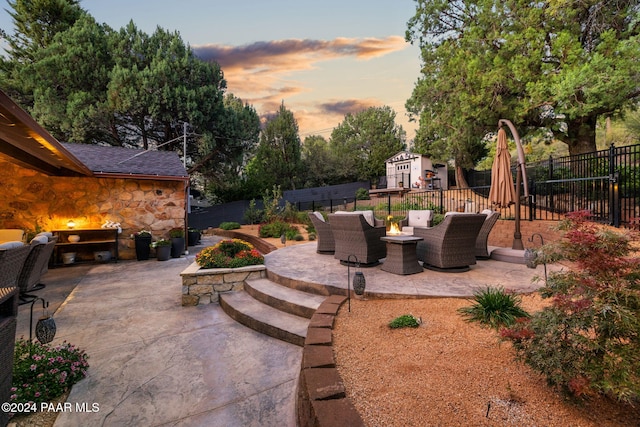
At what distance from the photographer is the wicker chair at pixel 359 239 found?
4.46 metres

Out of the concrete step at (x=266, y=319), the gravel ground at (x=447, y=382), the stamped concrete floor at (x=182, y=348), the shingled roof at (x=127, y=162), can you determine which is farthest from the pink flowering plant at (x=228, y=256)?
the shingled roof at (x=127, y=162)

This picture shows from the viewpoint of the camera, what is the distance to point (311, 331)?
2.36 metres

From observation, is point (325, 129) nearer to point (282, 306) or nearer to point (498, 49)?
point (498, 49)

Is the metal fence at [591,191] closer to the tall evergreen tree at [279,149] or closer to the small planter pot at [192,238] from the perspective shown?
the small planter pot at [192,238]

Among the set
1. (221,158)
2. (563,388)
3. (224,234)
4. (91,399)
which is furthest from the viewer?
(221,158)

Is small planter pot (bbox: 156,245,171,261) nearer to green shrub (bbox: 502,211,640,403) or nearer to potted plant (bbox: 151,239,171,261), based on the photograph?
potted plant (bbox: 151,239,171,261)

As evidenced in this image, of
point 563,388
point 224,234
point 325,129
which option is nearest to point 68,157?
point 563,388

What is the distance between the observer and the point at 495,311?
2562 millimetres

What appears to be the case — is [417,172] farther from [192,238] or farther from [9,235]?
[9,235]

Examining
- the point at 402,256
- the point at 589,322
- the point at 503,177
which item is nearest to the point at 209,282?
the point at 402,256

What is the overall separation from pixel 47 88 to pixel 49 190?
11.4 metres

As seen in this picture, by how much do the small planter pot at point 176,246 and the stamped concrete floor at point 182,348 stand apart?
2381 mm

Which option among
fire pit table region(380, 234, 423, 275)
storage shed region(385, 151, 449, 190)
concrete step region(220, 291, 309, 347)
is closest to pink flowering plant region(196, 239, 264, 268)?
concrete step region(220, 291, 309, 347)

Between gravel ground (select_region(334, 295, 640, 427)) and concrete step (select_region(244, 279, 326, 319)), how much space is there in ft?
2.55
